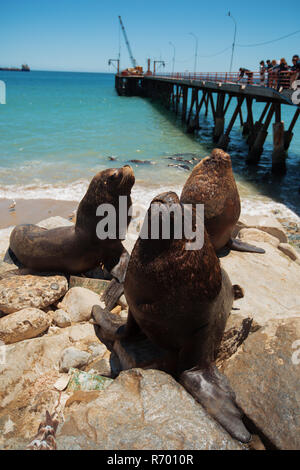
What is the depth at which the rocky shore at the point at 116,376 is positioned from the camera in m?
1.88

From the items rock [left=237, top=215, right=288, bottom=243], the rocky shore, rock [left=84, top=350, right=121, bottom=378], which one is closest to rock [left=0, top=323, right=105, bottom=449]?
the rocky shore

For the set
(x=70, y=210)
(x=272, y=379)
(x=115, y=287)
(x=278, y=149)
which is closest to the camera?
(x=272, y=379)

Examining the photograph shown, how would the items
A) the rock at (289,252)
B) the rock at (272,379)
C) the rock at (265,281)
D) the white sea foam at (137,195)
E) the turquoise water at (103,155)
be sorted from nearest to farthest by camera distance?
the rock at (272,379) → the rock at (265,281) → the rock at (289,252) → the white sea foam at (137,195) → the turquoise water at (103,155)

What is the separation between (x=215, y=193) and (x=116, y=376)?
2.73m

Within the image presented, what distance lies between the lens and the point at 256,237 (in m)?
5.90

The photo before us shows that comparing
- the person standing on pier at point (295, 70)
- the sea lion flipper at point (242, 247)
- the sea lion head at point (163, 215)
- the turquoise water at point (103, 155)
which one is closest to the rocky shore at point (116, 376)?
the sea lion flipper at point (242, 247)

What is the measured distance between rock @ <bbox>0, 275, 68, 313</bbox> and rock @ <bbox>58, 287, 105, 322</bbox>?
115mm

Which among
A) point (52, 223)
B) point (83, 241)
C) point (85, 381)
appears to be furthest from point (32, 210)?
point (85, 381)

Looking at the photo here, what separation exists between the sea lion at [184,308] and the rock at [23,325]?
1.23 meters

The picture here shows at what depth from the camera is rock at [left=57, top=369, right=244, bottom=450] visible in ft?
5.84

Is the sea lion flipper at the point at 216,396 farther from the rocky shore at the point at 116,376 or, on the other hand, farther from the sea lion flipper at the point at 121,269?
the sea lion flipper at the point at 121,269

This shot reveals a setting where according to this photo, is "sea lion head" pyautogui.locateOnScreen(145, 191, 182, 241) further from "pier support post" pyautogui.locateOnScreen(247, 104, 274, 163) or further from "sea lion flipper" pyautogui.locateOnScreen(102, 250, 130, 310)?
"pier support post" pyautogui.locateOnScreen(247, 104, 274, 163)

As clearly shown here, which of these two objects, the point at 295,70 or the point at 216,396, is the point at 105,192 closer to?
the point at 216,396

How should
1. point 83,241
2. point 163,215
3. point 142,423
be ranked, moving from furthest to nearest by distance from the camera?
1. point 83,241
2. point 163,215
3. point 142,423
